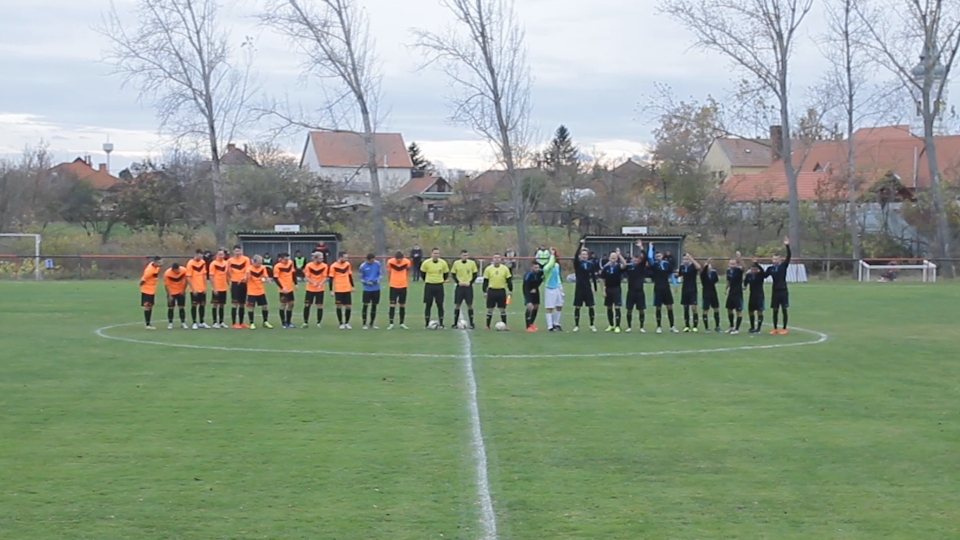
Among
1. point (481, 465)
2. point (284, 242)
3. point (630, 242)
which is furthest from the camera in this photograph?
point (630, 242)

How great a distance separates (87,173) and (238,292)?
6661 cm

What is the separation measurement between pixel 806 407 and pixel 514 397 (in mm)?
3465

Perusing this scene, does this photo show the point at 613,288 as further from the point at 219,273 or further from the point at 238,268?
the point at 219,273

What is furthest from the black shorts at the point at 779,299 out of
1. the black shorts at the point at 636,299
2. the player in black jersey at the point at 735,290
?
the black shorts at the point at 636,299

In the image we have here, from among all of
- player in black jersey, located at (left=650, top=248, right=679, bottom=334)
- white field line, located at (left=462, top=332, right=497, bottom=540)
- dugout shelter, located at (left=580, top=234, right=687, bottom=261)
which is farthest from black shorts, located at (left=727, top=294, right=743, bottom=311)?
dugout shelter, located at (left=580, top=234, right=687, bottom=261)

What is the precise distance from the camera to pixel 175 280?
2278 centimetres

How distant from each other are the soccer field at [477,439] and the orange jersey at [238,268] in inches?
131

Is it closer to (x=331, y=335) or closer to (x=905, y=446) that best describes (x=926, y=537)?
(x=905, y=446)

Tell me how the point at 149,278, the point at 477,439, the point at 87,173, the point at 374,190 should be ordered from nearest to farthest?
the point at 477,439 < the point at 149,278 < the point at 374,190 < the point at 87,173

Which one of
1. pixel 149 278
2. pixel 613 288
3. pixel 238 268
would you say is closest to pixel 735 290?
pixel 613 288

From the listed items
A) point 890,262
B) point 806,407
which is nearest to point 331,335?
point 806,407

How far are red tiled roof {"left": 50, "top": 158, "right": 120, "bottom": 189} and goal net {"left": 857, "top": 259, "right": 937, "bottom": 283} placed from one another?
38610mm

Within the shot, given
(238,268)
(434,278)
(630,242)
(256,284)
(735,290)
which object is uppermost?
(630,242)

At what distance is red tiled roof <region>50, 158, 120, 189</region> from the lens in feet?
213
